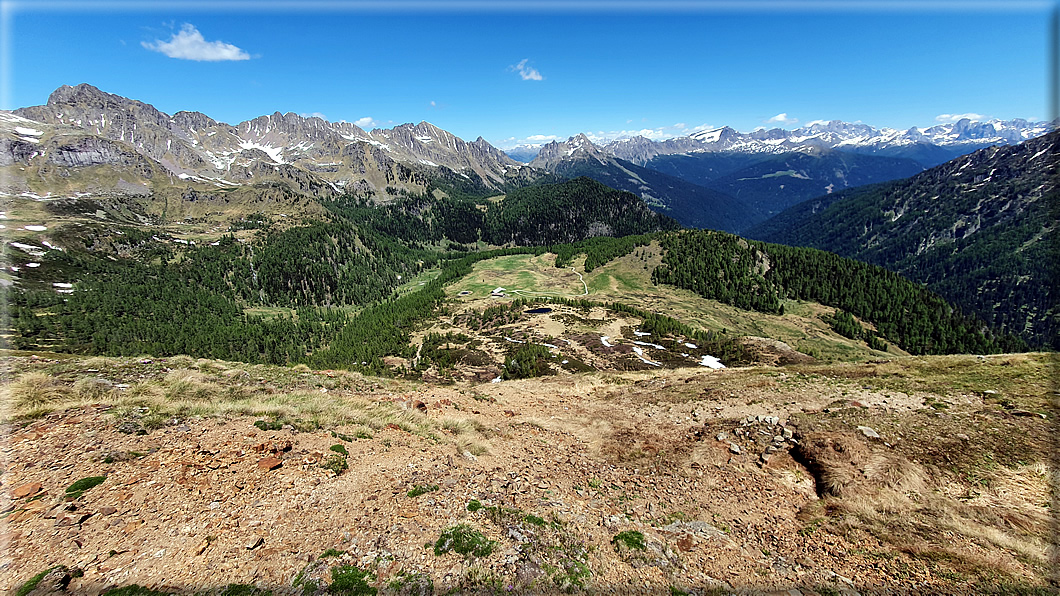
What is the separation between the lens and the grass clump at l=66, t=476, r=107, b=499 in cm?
1164

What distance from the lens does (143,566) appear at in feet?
32.4

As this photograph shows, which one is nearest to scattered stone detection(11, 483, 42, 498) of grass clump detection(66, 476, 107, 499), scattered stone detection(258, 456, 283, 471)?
grass clump detection(66, 476, 107, 499)

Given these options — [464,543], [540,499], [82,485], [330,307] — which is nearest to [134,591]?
[82,485]

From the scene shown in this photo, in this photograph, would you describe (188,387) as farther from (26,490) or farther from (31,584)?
(31,584)

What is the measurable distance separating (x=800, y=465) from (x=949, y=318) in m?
170

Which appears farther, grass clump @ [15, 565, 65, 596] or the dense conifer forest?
the dense conifer forest

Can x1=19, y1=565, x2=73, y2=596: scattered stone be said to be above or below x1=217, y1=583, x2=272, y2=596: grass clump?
above

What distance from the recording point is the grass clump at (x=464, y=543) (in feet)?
39.2

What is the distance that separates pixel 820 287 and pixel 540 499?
175792mm

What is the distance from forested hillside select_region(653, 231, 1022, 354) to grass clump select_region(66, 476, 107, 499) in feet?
526

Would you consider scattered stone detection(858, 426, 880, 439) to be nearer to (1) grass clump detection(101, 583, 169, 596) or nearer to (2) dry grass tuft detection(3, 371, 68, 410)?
(1) grass clump detection(101, 583, 169, 596)

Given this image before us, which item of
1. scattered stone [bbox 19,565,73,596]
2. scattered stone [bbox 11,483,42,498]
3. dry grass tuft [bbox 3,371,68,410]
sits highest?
dry grass tuft [bbox 3,371,68,410]

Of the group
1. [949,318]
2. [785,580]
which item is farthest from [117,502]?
[949,318]

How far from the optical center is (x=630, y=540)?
13.3 m
